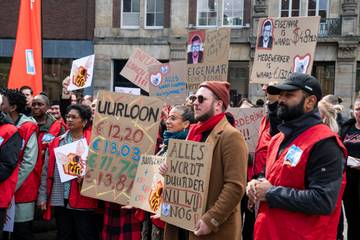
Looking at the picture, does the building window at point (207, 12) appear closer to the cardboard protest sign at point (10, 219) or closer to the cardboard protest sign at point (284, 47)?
the cardboard protest sign at point (284, 47)

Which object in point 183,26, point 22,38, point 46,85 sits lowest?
point 46,85

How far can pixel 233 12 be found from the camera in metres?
20.5

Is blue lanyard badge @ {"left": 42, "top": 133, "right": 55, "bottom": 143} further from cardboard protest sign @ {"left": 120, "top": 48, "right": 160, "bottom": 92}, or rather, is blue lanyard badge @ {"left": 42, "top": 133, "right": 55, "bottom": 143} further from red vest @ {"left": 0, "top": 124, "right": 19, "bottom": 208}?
cardboard protest sign @ {"left": 120, "top": 48, "right": 160, "bottom": 92}

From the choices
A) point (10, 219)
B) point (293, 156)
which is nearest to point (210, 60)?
point (10, 219)

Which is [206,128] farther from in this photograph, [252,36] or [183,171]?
[252,36]

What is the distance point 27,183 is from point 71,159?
0.65 metres

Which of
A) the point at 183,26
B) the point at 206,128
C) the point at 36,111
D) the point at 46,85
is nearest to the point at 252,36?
the point at 183,26

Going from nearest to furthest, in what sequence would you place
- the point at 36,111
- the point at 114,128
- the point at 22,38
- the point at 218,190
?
the point at 218,190 < the point at 114,128 < the point at 36,111 < the point at 22,38

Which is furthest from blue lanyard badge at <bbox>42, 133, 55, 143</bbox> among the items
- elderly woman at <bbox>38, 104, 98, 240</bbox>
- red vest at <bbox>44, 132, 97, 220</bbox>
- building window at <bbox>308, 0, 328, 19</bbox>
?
building window at <bbox>308, 0, 328, 19</bbox>

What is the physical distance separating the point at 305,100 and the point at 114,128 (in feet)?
7.08

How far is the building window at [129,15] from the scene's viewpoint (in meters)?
21.2

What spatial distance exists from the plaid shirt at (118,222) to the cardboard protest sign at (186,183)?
1.38 m

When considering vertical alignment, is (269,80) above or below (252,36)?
below

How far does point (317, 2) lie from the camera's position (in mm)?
19750
